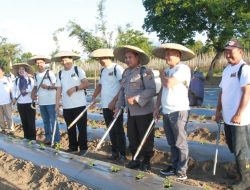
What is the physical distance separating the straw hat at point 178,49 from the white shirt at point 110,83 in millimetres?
927

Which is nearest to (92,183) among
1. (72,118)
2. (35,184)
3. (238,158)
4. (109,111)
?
(35,184)

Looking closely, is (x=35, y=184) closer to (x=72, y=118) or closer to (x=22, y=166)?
(x=22, y=166)

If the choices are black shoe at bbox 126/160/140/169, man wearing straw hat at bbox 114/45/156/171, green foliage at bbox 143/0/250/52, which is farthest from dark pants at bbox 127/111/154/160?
green foliage at bbox 143/0/250/52

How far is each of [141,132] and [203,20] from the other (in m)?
19.8

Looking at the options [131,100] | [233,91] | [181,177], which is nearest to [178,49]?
[233,91]

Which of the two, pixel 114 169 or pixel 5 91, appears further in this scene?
pixel 5 91

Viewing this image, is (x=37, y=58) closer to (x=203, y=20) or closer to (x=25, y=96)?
(x=25, y=96)

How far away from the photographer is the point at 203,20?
23.9 meters

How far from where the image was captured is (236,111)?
13.8ft

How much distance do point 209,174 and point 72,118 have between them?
2420 millimetres

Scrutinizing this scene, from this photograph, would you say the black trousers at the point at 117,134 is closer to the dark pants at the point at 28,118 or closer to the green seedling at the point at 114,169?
the green seedling at the point at 114,169

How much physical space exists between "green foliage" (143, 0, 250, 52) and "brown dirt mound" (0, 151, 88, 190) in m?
18.5

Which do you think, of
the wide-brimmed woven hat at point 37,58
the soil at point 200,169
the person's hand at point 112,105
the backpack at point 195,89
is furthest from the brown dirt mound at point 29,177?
the wide-brimmed woven hat at point 37,58

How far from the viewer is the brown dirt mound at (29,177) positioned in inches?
177
